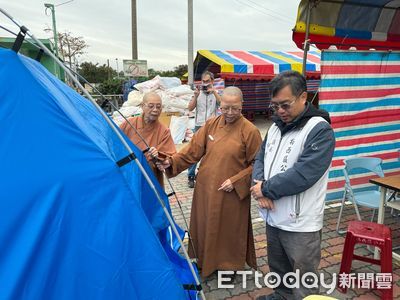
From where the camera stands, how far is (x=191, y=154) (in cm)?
267

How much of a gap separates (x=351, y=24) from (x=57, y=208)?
4.36m

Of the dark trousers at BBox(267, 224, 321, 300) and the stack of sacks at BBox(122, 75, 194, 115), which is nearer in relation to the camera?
the dark trousers at BBox(267, 224, 321, 300)

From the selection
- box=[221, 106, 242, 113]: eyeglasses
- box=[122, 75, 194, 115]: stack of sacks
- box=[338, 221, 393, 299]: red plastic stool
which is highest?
box=[122, 75, 194, 115]: stack of sacks

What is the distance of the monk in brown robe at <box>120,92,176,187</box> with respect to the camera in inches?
107

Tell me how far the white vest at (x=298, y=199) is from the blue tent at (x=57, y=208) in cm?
88

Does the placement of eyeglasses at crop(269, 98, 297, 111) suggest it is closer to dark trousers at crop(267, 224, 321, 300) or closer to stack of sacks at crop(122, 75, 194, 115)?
dark trousers at crop(267, 224, 321, 300)

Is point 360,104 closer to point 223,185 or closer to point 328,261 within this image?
point 328,261

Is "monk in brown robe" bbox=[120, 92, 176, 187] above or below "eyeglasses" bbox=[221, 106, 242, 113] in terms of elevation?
below

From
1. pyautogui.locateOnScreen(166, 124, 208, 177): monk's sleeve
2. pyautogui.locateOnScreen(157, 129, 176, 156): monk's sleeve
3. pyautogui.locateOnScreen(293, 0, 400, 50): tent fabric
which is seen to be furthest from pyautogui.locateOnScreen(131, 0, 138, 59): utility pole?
pyautogui.locateOnScreen(166, 124, 208, 177): monk's sleeve

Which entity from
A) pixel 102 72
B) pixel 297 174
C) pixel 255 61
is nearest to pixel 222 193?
pixel 297 174

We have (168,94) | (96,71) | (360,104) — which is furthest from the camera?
(96,71)

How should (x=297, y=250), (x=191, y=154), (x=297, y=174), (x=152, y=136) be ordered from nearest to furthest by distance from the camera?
(x=297, y=174) → (x=297, y=250) → (x=191, y=154) → (x=152, y=136)

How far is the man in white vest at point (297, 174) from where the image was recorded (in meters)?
1.80

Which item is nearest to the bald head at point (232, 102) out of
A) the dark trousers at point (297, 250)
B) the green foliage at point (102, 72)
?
the dark trousers at point (297, 250)
